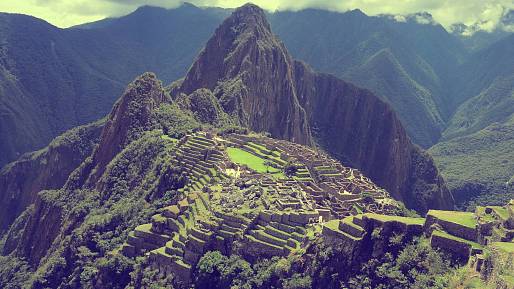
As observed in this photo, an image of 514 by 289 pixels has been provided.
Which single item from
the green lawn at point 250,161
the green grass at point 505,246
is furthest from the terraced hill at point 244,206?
the green grass at point 505,246

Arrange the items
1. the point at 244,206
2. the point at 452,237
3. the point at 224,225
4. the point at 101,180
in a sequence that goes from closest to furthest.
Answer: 1. the point at 452,237
2. the point at 224,225
3. the point at 244,206
4. the point at 101,180

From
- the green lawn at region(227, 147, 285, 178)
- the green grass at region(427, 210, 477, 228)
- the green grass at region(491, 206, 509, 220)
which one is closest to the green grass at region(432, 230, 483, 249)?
the green grass at region(427, 210, 477, 228)

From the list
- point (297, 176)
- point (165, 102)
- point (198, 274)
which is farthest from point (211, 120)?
point (198, 274)

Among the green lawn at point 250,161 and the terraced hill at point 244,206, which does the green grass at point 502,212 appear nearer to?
the terraced hill at point 244,206

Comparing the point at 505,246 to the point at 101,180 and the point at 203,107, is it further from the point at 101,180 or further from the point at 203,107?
the point at 203,107

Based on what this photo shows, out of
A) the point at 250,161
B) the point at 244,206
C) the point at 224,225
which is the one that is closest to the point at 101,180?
the point at 250,161

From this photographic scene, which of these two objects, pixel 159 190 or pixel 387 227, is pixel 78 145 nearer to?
pixel 159 190

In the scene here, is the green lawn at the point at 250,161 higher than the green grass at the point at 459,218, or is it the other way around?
the green lawn at the point at 250,161

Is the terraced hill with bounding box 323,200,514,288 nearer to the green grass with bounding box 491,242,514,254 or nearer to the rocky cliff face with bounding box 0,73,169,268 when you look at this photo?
the green grass with bounding box 491,242,514,254
